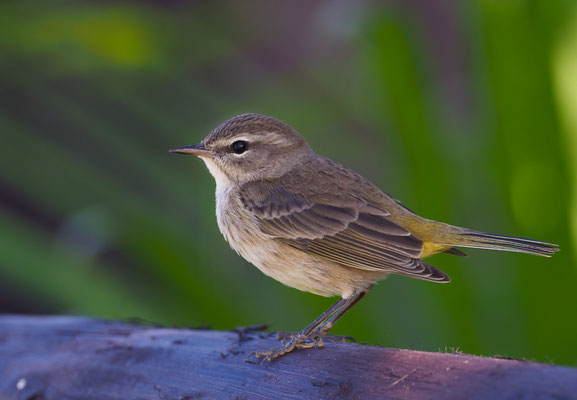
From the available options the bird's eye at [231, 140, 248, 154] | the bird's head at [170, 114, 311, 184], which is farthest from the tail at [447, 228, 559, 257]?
the bird's eye at [231, 140, 248, 154]

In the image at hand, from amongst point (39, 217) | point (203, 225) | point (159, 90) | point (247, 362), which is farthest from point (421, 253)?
point (159, 90)

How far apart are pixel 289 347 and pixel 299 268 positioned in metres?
0.47

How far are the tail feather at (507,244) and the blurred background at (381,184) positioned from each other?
45cm

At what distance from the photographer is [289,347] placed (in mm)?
2418

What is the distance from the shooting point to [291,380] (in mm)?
2199

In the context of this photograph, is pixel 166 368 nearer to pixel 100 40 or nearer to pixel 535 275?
pixel 535 275

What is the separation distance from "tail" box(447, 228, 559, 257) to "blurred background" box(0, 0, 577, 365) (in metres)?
0.44

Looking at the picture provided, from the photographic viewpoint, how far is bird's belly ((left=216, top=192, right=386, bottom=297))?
2803 millimetres

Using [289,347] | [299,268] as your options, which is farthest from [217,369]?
[299,268]

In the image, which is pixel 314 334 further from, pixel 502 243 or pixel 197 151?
pixel 197 151

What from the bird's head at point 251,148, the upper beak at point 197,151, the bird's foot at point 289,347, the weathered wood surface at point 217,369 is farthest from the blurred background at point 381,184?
the upper beak at point 197,151

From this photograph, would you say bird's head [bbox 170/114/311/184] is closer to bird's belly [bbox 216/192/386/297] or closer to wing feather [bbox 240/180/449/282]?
wing feather [bbox 240/180/449/282]

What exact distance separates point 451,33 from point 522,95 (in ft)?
16.9

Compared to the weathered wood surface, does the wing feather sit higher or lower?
higher
